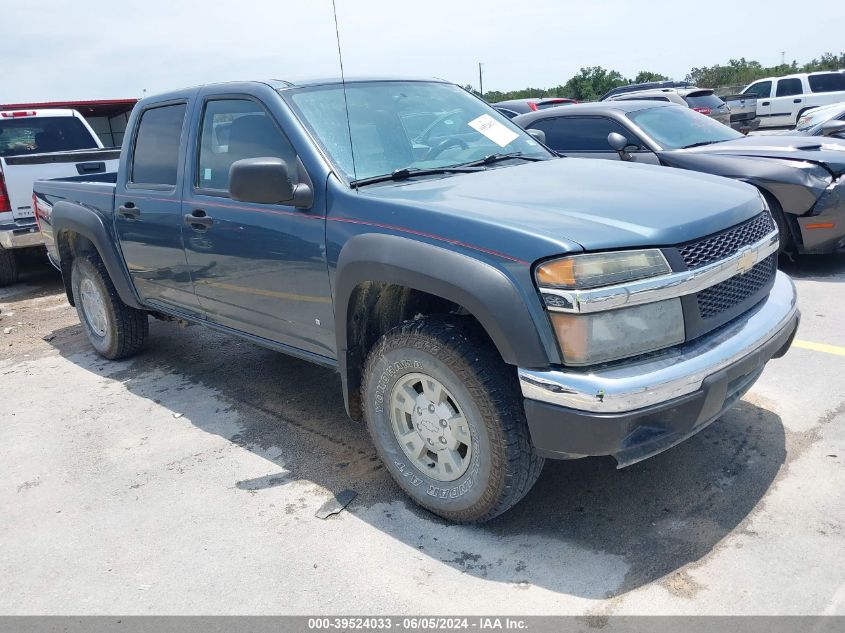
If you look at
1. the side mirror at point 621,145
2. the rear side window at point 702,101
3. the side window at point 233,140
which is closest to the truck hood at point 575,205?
the side window at point 233,140

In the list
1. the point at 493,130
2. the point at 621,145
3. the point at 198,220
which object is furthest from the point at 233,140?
the point at 621,145

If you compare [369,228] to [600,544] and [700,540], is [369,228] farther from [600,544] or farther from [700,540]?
[700,540]

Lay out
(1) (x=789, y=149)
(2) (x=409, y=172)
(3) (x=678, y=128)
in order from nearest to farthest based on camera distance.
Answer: (2) (x=409, y=172) → (1) (x=789, y=149) → (3) (x=678, y=128)

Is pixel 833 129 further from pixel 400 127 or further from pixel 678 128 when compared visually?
pixel 400 127

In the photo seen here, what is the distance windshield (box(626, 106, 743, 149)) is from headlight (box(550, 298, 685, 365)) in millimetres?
4968

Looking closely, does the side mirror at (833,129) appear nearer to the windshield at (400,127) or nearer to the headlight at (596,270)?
the windshield at (400,127)

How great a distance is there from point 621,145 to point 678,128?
114cm

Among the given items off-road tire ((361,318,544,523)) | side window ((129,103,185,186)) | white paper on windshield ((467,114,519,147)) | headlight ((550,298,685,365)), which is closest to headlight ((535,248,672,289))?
headlight ((550,298,685,365))

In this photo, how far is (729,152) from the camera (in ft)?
22.1

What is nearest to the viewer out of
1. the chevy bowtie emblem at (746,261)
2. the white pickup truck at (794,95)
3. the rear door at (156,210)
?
the chevy bowtie emblem at (746,261)

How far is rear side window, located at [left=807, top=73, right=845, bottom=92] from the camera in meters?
19.8

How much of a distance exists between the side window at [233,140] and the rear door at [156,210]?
0.23 metres

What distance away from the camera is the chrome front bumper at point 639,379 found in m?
2.54

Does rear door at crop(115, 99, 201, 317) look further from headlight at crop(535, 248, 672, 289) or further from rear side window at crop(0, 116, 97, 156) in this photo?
rear side window at crop(0, 116, 97, 156)
